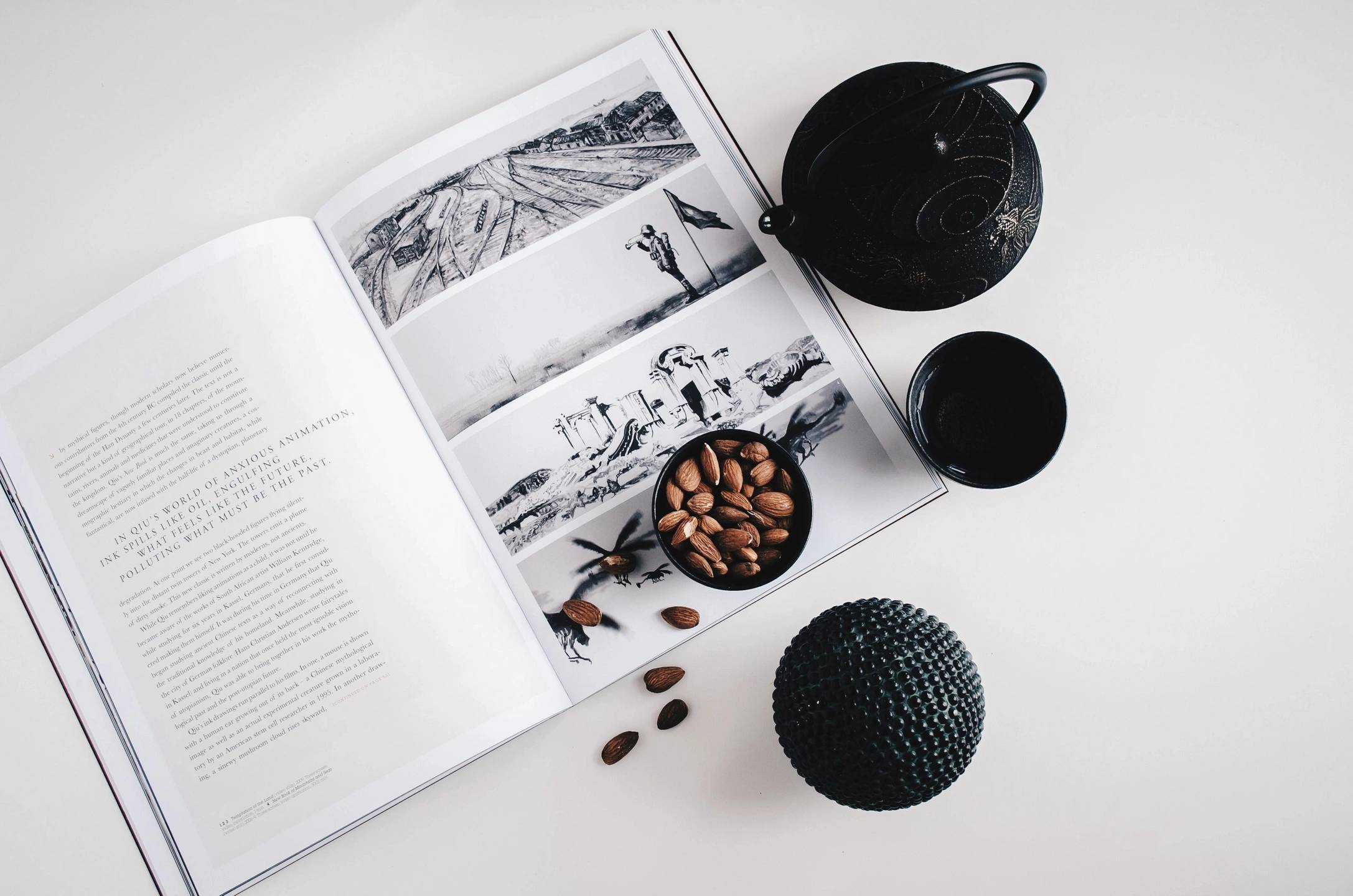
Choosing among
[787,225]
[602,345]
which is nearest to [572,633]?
[602,345]

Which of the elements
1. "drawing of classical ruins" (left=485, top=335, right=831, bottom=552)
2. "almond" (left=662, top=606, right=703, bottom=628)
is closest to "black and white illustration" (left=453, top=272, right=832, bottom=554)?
"drawing of classical ruins" (left=485, top=335, right=831, bottom=552)

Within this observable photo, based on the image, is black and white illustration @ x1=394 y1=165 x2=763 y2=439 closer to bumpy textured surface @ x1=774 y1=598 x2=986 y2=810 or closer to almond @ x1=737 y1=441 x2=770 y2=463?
almond @ x1=737 y1=441 x2=770 y2=463

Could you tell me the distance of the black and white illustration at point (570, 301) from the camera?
689 mm

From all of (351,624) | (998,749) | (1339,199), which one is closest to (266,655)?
(351,624)

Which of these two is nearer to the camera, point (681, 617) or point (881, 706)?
point (881, 706)

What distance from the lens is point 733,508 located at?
2.08ft

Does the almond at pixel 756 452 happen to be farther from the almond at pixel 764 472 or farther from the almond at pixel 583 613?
the almond at pixel 583 613

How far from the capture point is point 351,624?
667 mm

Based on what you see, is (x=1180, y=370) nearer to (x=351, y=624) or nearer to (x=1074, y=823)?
(x=1074, y=823)

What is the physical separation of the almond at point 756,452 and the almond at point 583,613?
0.18 meters

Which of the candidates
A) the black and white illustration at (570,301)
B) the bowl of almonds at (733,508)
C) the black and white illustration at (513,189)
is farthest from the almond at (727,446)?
the black and white illustration at (513,189)

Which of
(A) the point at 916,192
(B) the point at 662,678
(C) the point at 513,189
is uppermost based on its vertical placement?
(C) the point at 513,189

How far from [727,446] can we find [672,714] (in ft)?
0.73

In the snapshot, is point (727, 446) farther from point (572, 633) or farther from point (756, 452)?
point (572, 633)
